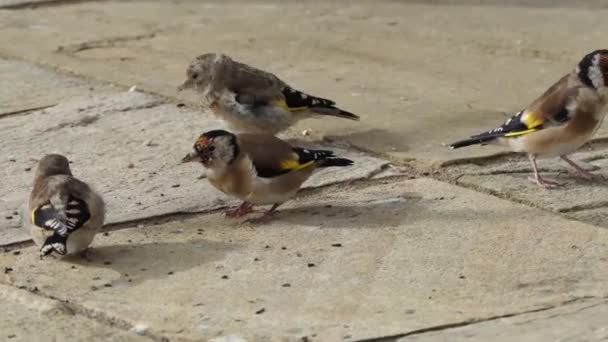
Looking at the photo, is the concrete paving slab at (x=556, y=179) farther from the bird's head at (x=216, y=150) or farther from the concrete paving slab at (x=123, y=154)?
the bird's head at (x=216, y=150)

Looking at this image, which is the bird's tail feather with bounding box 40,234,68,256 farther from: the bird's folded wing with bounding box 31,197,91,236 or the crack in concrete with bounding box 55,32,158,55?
the crack in concrete with bounding box 55,32,158,55

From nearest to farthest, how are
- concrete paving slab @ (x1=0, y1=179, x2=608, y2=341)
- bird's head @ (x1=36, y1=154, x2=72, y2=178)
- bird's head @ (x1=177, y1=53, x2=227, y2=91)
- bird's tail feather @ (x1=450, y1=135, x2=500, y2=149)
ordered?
concrete paving slab @ (x1=0, y1=179, x2=608, y2=341)
bird's head @ (x1=36, y1=154, x2=72, y2=178)
bird's tail feather @ (x1=450, y1=135, x2=500, y2=149)
bird's head @ (x1=177, y1=53, x2=227, y2=91)

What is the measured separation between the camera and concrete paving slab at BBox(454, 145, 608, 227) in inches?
301

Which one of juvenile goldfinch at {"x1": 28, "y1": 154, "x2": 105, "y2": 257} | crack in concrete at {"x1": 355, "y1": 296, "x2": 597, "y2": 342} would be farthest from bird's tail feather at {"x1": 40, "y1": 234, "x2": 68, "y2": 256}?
crack in concrete at {"x1": 355, "y1": 296, "x2": 597, "y2": 342}

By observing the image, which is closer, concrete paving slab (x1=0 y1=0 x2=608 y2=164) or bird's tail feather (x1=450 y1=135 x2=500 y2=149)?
bird's tail feather (x1=450 y1=135 x2=500 y2=149)

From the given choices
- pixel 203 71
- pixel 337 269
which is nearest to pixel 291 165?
pixel 337 269

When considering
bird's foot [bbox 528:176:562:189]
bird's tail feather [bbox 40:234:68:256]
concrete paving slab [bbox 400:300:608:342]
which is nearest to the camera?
concrete paving slab [bbox 400:300:608:342]

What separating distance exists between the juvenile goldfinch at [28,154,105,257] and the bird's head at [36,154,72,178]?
7.3 inches

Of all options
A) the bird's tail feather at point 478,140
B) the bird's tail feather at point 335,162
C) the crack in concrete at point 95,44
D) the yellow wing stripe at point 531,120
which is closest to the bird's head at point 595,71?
the yellow wing stripe at point 531,120

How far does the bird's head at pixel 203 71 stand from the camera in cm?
927

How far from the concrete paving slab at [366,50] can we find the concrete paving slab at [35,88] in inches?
8.6

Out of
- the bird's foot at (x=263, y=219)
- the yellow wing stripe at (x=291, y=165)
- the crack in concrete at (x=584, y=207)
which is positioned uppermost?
the yellow wing stripe at (x=291, y=165)

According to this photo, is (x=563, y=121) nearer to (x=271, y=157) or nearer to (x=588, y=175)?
(x=588, y=175)

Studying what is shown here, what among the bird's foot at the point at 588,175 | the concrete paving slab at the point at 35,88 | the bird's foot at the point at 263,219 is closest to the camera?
the bird's foot at the point at 263,219
